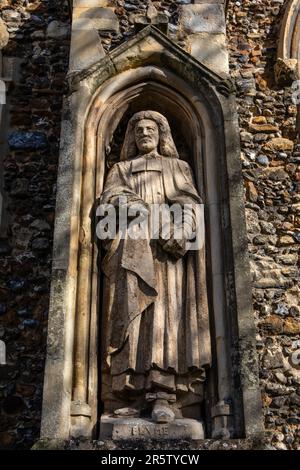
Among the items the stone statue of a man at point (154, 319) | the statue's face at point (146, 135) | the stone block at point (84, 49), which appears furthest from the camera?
the stone block at point (84, 49)

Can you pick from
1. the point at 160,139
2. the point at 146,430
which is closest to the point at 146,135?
the point at 160,139

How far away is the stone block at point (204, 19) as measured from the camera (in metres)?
5.70

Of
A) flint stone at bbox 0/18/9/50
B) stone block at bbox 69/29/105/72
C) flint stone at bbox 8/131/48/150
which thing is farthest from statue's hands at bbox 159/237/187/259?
flint stone at bbox 0/18/9/50

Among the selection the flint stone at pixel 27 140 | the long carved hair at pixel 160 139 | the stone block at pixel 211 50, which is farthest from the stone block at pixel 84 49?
the flint stone at pixel 27 140

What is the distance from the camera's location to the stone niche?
4.11 m

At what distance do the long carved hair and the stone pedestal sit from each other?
2.10 m

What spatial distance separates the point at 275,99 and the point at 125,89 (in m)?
1.88

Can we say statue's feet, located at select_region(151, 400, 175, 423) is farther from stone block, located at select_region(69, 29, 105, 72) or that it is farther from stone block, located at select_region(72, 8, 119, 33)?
stone block, located at select_region(72, 8, 119, 33)

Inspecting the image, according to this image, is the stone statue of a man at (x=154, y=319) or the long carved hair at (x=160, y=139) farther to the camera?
the long carved hair at (x=160, y=139)

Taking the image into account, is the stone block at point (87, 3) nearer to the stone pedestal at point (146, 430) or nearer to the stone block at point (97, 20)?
the stone block at point (97, 20)

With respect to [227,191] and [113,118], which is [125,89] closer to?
[113,118]

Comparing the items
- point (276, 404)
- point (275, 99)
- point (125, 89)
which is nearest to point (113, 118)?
point (125, 89)

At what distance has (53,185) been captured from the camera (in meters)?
5.88

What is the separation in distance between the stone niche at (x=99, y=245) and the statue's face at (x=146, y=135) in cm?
30
